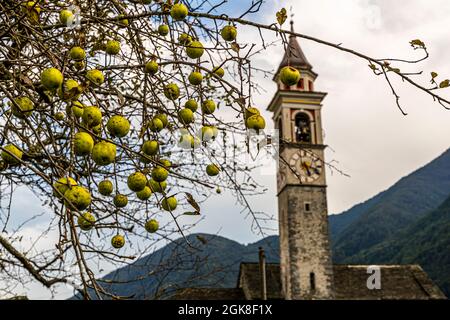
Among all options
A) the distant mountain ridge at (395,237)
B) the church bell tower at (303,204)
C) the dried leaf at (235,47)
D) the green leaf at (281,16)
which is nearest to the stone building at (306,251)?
the church bell tower at (303,204)

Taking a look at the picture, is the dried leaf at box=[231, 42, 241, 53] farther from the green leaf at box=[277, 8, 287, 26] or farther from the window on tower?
the window on tower

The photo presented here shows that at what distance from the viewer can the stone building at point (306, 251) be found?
21953 millimetres

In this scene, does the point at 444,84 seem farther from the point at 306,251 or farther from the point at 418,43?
the point at 306,251

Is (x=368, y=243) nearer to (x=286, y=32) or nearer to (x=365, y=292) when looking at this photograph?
(x=365, y=292)

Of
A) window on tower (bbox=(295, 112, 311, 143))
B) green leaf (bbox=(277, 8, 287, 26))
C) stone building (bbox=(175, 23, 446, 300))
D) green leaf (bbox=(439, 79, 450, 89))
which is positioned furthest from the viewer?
window on tower (bbox=(295, 112, 311, 143))

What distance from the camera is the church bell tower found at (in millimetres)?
21844

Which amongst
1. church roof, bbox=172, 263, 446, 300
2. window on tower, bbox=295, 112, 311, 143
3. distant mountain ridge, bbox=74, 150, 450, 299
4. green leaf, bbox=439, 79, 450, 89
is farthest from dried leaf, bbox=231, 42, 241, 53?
window on tower, bbox=295, 112, 311, 143

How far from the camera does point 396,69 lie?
1639mm

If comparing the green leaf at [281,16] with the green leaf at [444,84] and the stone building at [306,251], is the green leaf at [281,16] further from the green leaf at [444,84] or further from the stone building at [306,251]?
the stone building at [306,251]

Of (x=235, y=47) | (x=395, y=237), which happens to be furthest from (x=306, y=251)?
(x=395, y=237)

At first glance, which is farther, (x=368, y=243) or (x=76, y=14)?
(x=368, y=243)

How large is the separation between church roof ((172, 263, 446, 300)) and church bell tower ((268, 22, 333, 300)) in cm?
71
